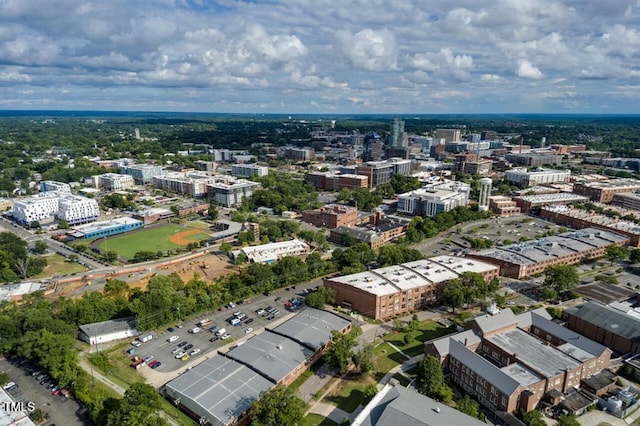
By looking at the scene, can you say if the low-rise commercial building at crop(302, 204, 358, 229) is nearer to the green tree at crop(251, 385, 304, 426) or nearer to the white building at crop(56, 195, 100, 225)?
the white building at crop(56, 195, 100, 225)

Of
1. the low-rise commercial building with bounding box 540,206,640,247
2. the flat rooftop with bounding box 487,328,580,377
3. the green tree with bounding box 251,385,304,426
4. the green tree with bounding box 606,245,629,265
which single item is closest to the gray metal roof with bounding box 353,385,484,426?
the green tree with bounding box 251,385,304,426

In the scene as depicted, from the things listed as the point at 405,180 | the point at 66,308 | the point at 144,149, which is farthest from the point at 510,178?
the point at 144,149

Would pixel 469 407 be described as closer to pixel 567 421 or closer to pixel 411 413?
pixel 411 413

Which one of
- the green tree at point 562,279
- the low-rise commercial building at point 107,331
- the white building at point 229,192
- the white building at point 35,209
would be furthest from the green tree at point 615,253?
the white building at point 35,209

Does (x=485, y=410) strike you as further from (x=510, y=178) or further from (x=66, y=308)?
(x=510, y=178)

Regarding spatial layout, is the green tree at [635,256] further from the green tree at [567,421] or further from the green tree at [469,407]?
the green tree at [469,407]

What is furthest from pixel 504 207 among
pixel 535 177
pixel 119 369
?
pixel 119 369

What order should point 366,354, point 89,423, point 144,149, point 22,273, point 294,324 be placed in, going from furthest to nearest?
point 144,149 < point 22,273 < point 294,324 < point 366,354 < point 89,423
